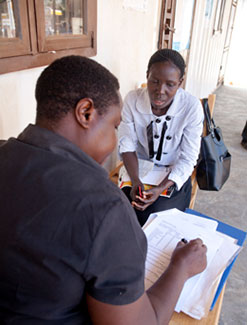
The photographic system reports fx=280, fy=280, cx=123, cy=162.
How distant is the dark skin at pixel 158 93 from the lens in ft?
4.62

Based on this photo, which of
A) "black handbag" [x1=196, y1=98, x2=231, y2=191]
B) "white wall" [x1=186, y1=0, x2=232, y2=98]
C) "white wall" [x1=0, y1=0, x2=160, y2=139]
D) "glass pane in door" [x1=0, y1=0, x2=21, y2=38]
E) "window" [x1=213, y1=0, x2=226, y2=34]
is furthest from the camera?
"window" [x1=213, y1=0, x2=226, y2=34]

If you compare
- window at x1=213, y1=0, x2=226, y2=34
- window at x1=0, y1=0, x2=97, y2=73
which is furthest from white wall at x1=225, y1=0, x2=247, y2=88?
window at x1=0, y1=0, x2=97, y2=73

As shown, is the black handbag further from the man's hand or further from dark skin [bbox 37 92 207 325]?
dark skin [bbox 37 92 207 325]

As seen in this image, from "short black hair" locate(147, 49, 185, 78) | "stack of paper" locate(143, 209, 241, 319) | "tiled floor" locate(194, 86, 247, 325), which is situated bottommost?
"tiled floor" locate(194, 86, 247, 325)

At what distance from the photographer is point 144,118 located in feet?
5.23

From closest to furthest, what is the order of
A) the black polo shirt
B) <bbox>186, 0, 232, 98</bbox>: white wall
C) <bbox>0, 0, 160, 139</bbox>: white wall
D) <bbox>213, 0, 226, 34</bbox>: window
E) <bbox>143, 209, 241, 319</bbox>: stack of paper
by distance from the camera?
the black polo shirt < <bbox>143, 209, 241, 319</bbox>: stack of paper < <bbox>0, 0, 160, 139</bbox>: white wall < <bbox>186, 0, 232, 98</bbox>: white wall < <bbox>213, 0, 226, 34</bbox>: window

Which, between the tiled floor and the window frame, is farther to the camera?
the tiled floor

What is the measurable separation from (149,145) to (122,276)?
45.8 inches

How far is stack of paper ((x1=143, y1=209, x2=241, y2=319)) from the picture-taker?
768 millimetres

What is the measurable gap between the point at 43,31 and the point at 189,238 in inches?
39.2

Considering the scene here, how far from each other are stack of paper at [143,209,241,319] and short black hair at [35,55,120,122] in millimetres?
511

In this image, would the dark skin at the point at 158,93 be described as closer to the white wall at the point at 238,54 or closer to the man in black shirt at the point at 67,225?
the man in black shirt at the point at 67,225

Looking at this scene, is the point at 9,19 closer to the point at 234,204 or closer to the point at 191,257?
the point at 191,257

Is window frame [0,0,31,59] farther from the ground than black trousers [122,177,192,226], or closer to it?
farther from the ground
